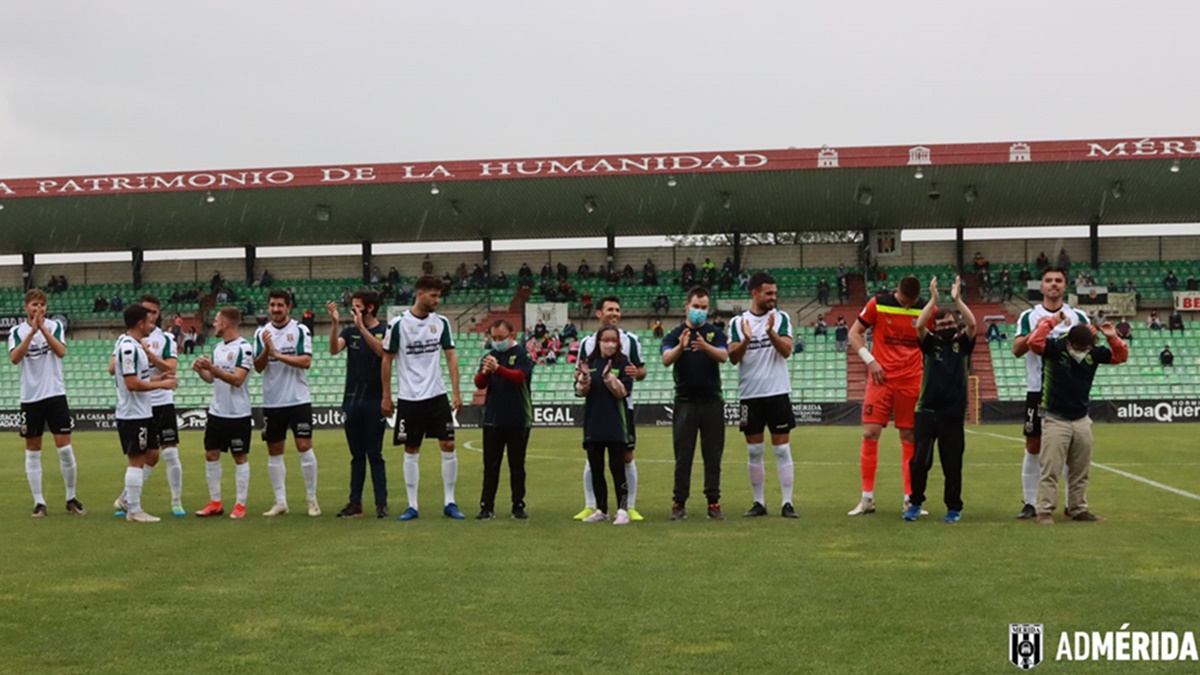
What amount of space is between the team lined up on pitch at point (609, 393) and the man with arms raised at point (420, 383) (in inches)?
0.6

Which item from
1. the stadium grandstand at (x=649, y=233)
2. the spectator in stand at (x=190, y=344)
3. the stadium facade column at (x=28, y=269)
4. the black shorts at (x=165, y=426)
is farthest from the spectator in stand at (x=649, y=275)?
the black shorts at (x=165, y=426)

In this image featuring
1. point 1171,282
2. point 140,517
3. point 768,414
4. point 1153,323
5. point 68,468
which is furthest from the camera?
point 1171,282

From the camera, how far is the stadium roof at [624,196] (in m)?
38.0

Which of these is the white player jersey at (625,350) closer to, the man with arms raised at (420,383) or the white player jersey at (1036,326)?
the man with arms raised at (420,383)

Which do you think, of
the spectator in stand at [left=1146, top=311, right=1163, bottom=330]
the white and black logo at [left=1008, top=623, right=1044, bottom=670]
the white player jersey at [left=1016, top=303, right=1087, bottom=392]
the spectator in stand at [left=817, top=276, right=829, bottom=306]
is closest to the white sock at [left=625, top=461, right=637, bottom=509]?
the white player jersey at [left=1016, top=303, right=1087, bottom=392]

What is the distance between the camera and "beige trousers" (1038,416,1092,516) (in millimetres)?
10836

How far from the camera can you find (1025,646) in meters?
5.69

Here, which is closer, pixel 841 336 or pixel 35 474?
pixel 35 474

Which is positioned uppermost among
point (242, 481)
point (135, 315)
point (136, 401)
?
point (135, 315)

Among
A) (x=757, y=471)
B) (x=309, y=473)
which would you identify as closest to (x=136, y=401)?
(x=309, y=473)

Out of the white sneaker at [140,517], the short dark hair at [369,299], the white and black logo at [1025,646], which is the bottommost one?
the white sneaker at [140,517]

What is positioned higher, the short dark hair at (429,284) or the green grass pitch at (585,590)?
the short dark hair at (429,284)

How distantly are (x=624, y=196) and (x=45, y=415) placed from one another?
3058 centimetres

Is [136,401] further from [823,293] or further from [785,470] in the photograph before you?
[823,293]
